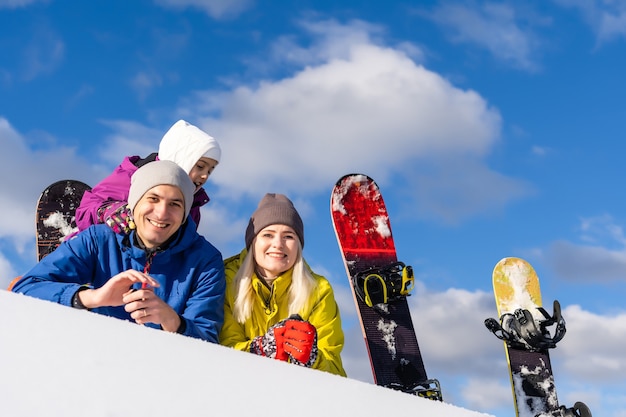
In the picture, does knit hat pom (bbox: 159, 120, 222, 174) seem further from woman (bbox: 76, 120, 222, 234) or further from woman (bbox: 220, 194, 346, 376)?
woman (bbox: 220, 194, 346, 376)

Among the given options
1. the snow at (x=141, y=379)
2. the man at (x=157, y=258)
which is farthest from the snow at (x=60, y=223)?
the snow at (x=141, y=379)

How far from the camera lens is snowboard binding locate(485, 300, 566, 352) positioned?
6262 mm

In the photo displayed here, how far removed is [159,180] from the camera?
3.36 metres

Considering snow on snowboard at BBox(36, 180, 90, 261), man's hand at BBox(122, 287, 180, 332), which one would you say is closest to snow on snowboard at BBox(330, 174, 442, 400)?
snow on snowboard at BBox(36, 180, 90, 261)

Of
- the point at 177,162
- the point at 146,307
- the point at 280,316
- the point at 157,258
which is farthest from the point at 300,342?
the point at 177,162

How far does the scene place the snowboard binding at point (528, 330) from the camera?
6262 mm

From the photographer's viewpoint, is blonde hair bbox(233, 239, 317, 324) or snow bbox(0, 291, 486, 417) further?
blonde hair bbox(233, 239, 317, 324)

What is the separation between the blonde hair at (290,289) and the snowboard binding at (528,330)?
3.15 m

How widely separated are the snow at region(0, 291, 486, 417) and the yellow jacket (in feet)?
6.29

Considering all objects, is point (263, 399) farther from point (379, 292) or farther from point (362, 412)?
point (379, 292)

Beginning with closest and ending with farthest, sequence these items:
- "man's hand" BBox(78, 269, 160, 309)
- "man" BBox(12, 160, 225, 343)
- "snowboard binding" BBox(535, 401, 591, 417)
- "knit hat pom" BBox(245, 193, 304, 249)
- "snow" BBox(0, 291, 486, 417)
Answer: "snow" BBox(0, 291, 486, 417) < "man's hand" BBox(78, 269, 160, 309) < "man" BBox(12, 160, 225, 343) < "knit hat pom" BBox(245, 193, 304, 249) < "snowboard binding" BBox(535, 401, 591, 417)

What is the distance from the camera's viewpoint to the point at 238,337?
364 cm

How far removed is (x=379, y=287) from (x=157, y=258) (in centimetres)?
251

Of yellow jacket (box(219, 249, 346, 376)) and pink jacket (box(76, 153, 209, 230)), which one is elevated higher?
pink jacket (box(76, 153, 209, 230))
